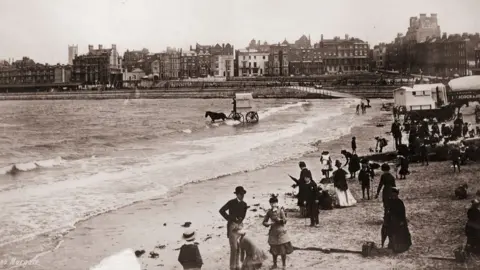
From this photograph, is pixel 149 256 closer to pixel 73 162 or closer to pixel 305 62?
pixel 73 162

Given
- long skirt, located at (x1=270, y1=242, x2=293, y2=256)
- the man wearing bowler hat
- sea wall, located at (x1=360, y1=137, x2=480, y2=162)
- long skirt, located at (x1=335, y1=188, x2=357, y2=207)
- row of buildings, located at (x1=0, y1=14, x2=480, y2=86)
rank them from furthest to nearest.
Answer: row of buildings, located at (x1=0, y1=14, x2=480, y2=86) → sea wall, located at (x1=360, y1=137, x2=480, y2=162) → long skirt, located at (x1=335, y1=188, x2=357, y2=207) → long skirt, located at (x1=270, y1=242, x2=293, y2=256) → the man wearing bowler hat

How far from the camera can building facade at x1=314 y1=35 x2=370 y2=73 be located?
415 feet

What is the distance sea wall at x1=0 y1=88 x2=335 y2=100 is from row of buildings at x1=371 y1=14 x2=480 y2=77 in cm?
1639

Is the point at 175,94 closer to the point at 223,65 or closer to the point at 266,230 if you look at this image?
the point at 223,65

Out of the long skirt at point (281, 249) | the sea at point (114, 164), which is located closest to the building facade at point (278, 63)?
the sea at point (114, 164)

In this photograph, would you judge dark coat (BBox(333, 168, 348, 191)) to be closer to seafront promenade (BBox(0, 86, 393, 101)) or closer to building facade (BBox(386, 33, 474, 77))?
building facade (BBox(386, 33, 474, 77))

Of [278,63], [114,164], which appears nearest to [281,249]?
[114,164]

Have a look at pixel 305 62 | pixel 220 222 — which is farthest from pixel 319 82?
pixel 220 222

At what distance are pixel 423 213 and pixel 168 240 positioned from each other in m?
4.87

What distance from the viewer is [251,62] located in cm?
13912

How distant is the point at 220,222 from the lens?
1181 centimetres

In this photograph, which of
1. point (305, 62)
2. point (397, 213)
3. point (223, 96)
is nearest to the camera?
point (397, 213)

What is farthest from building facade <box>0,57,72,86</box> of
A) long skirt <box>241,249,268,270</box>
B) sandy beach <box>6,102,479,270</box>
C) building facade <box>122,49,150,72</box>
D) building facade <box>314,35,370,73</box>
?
long skirt <box>241,249,268,270</box>

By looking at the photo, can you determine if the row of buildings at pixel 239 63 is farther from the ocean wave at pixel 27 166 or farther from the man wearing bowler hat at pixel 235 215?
the man wearing bowler hat at pixel 235 215
